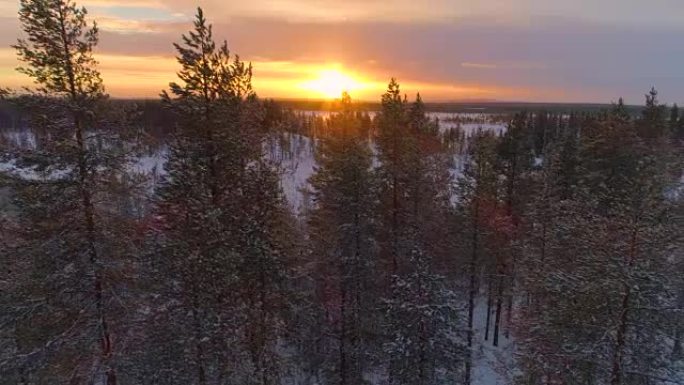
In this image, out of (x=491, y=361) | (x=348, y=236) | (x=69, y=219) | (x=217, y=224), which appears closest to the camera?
(x=69, y=219)

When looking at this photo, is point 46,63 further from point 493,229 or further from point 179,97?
point 493,229

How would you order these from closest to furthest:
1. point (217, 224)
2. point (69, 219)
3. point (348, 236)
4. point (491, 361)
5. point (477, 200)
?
point (69, 219) < point (217, 224) < point (348, 236) < point (477, 200) < point (491, 361)

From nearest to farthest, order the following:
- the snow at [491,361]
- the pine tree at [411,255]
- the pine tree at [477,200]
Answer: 1. the pine tree at [411,255]
2. the pine tree at [477,200]
3. the snow at [491,361]

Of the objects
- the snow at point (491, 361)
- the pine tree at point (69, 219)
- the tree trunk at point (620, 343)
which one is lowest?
the snow at point (491, 361)

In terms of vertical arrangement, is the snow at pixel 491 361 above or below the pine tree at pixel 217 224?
below

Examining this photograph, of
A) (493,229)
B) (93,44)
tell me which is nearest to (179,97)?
(93,44)

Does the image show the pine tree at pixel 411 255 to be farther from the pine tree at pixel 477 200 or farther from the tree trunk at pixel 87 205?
the tree trunk at pixel 87 205

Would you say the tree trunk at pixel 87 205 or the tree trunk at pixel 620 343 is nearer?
the tree trunk at pixel 87 205

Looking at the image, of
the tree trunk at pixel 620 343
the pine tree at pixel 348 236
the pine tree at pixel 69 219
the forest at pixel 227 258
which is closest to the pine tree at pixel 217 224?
the forest at pixel 227 258

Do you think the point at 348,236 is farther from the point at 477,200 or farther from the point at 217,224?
the point at 477,200

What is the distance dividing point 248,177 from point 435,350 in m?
8.71

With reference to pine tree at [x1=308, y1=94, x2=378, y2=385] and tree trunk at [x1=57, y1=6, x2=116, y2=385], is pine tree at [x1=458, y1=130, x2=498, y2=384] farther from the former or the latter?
tree trunk at [x1=57, y1=6, x2=116, y2=385]

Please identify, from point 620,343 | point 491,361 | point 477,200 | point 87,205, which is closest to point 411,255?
point 620,343

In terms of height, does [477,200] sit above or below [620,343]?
above
